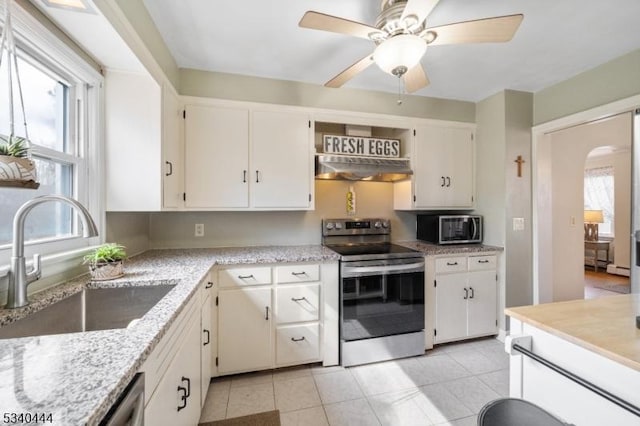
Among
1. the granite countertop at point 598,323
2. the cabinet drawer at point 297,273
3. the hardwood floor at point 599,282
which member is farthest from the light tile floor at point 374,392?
the hardwood floor at point 599,282

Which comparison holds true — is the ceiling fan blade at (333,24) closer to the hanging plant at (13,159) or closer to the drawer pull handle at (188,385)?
the hanging plant at (13,159)

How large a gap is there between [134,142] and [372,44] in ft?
5.75

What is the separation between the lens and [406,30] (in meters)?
1.36

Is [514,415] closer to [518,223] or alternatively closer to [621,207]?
[518,223]

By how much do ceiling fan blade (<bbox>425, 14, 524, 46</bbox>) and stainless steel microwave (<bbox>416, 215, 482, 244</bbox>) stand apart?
1.55 metres

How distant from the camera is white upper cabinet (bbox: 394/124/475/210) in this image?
8.72 feet

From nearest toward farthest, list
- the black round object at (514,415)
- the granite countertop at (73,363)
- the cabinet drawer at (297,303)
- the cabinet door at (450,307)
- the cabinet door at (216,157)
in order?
the granite countertop at (73,363)
the black round object at (514,415)
the cabinet drawer at (297,303)
the cabinet door at (216,157)
the cabinet door at (450,307)

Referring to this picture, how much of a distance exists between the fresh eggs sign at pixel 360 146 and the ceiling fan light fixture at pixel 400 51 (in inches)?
43.9

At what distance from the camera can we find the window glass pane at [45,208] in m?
1.11

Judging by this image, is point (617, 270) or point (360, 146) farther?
point (617, 270)

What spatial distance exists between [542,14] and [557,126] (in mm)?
1260

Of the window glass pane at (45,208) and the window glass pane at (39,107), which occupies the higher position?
the window glass pane at (39,107)

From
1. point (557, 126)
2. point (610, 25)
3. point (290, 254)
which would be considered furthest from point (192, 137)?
point (557, 126)

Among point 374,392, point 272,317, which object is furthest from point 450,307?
point 272,317
